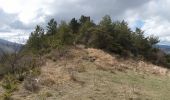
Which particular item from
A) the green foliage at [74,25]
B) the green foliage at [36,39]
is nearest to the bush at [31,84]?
the green foliage at [36,39]

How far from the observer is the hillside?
17578 millimetres

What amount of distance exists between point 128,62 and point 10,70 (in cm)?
1280

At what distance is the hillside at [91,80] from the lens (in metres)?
17.6

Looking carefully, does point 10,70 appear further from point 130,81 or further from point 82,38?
point 82,38

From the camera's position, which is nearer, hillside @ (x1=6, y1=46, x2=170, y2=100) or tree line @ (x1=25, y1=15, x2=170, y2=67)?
hillside @ (x1=6, y1=46, x2=170, y2=100)

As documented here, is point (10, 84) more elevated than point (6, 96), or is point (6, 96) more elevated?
point (10, 84)

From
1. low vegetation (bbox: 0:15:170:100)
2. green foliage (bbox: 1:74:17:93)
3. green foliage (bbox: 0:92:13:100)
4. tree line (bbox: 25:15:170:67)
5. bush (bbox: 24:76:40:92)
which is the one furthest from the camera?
tree line (bbox: 25:15:170:67)

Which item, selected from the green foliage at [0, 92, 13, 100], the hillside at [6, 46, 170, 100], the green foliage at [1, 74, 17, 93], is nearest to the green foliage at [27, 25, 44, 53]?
the hillside at [6, 46, 170, 100]

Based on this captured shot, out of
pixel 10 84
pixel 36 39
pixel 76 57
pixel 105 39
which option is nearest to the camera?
pixel 10 84

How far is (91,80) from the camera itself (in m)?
21.3

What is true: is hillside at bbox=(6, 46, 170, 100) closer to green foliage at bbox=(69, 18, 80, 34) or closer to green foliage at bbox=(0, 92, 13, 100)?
green foliage at bbox=(0, 92, 13, 100)

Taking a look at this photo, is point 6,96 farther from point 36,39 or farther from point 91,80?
point 36,39

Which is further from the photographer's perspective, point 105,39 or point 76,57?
point 105,39

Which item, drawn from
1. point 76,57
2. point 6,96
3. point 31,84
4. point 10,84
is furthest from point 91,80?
point 76,57
